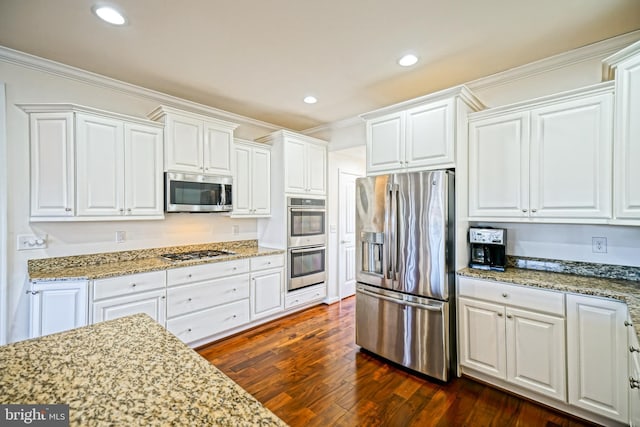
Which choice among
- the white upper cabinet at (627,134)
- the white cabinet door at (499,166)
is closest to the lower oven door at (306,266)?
the white cabinet door at (499,166)

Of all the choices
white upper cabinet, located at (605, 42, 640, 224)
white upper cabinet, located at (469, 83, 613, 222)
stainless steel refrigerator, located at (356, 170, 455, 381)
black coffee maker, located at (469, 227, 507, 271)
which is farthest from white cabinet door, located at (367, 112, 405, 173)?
white upper cabinet, located at (605, 42, 640, 224)

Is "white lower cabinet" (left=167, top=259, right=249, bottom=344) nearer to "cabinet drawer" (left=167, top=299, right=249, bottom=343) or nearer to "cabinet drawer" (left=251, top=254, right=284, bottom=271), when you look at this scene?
"cabinet drawer" (left=167, top=299, right=249, bottom=343)

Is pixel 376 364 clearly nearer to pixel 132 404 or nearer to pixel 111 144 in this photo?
pixel 132 404

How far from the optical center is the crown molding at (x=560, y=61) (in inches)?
88.7

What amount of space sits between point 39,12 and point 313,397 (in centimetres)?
336

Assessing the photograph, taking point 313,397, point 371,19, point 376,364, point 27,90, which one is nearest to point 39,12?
point 27,90

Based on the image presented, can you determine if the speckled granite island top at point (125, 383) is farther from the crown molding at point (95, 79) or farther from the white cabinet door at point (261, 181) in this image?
the white cabinet door at point (261, 181)

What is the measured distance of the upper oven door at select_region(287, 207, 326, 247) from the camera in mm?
3938

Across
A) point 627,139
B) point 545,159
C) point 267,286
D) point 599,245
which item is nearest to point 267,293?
point 267,286

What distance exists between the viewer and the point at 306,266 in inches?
162

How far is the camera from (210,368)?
0.98m

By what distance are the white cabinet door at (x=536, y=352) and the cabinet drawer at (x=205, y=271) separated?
8.65 ft

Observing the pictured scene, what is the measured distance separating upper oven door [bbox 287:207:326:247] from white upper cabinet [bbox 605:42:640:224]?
10.1ft

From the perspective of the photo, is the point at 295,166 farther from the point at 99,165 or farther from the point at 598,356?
the point at 598,356
